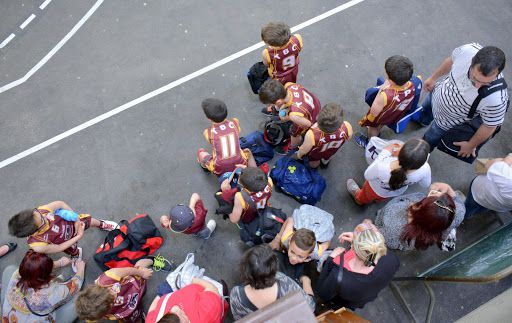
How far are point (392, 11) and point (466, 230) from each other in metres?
3.62

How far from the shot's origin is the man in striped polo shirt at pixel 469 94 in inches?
116

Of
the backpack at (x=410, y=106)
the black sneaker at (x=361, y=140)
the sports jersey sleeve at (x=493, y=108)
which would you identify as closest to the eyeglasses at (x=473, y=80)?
the sports jersey sleeve at (x=493, y=108)

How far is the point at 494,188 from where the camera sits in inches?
131

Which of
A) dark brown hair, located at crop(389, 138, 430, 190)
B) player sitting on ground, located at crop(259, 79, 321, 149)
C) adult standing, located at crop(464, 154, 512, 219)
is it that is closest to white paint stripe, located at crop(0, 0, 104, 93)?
player sitting on ground, located at crop(259, 79, 321, 149)

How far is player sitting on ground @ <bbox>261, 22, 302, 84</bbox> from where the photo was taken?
4.07 metres

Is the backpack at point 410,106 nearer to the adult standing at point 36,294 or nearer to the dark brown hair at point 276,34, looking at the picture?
the dark brown hair at point 276,34

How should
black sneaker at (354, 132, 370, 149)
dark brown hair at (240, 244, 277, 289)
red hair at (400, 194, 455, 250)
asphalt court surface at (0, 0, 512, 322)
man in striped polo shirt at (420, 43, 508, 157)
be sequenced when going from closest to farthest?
dark brown hair at (240, 244, 277, 289), red hair at (400, 194, 455, 250), man in striped polo shirt at (420, 43, 508, 157), asphalt court surface at (0, 0, 512, 322), black sneaker at (354, 132, 370, 149)

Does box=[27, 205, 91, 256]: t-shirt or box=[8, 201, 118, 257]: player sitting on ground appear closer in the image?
box=[8, 201, 118, 257]: player sitting on ground

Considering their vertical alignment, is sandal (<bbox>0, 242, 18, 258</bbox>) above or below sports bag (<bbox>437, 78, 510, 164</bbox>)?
below

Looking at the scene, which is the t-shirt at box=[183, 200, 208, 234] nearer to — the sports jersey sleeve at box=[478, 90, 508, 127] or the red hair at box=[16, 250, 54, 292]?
the red hair at box=[16, 250, 54, 292]

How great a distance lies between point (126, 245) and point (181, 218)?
771 mm

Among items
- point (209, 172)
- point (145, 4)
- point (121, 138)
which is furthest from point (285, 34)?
point (145, 4)

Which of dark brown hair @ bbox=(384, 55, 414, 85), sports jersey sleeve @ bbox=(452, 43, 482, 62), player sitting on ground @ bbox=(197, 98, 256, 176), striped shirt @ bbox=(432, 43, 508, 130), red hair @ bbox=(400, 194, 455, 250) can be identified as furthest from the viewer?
player sitting on ground @ bbox=(197, 98, 256, 176)

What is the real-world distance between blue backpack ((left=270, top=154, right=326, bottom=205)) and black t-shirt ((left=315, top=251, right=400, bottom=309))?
1156mm
